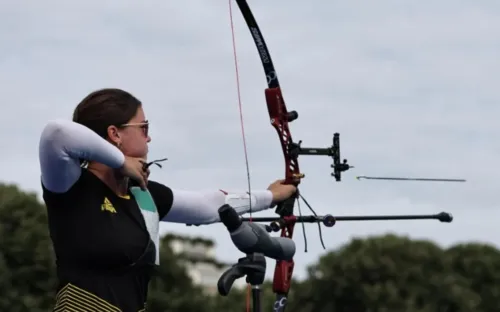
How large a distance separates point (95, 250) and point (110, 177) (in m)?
0.33

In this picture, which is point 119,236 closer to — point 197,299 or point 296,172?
point 296,172

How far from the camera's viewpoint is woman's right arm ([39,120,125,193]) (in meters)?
4.44

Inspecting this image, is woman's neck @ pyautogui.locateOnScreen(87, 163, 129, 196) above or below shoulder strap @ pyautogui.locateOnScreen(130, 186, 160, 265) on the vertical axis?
above

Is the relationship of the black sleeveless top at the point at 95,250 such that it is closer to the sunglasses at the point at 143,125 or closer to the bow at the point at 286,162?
the sunglasses at the point at 143,125

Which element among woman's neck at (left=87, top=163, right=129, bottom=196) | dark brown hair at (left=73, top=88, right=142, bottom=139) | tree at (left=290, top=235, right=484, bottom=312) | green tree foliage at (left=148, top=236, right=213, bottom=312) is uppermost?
dark brown hair at (left=73, top=88, right=142, bottom=139)

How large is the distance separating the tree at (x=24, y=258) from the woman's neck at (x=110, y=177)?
2107cm

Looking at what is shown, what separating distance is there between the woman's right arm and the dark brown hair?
0.67ft

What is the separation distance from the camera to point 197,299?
30.4 meters

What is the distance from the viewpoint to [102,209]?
475 centimetres

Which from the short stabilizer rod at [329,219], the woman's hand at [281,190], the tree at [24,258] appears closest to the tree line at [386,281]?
the tree at [24,258]

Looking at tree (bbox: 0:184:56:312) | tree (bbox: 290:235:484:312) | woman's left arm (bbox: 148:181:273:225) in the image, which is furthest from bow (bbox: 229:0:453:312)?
tree (bbox: 290:235:484:312)

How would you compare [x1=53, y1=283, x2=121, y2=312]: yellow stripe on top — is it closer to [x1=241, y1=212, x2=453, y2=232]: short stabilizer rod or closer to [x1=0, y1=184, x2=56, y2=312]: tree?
[x1=241, y1=212, x2=453, y2=232]: short stabilizer rod

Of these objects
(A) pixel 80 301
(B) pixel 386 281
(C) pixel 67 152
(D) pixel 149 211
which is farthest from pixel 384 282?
(C) pixel 67 152

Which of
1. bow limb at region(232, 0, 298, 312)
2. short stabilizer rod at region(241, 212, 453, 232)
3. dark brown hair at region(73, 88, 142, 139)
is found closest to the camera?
dark brown hair at region(73, 88, 142, 139)
